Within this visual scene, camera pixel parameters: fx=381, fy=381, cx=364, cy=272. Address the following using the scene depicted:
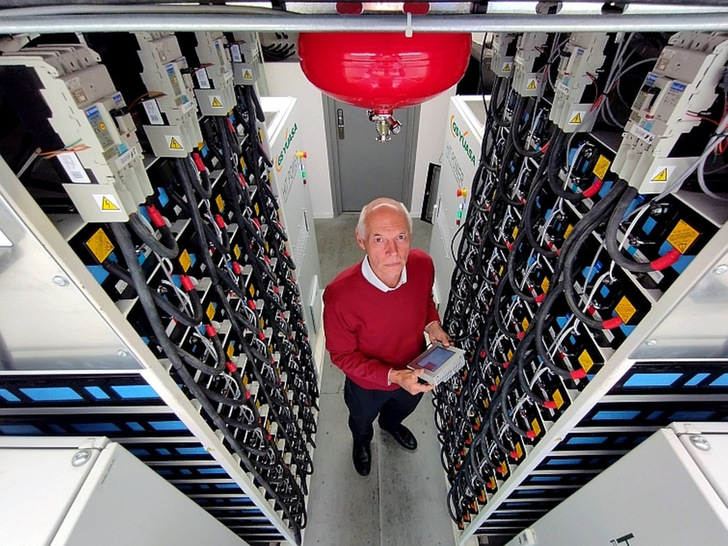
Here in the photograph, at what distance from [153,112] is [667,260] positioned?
117cm

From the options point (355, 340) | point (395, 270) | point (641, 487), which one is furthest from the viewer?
point (355, 340)

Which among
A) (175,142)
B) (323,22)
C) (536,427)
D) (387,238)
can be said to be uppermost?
(323,22)

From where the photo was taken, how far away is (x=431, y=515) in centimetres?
224

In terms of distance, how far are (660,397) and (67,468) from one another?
1.47 metres

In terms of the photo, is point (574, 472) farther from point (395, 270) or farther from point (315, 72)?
point (315, 72)

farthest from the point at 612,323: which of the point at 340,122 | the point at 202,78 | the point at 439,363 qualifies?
the point at 340,122

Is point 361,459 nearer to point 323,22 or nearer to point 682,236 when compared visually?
point 682,236

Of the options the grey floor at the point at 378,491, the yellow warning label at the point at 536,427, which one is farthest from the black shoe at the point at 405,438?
the yellow warning label at the point at 536,427

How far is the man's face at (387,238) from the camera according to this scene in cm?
156

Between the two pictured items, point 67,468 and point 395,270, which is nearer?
point 67,468

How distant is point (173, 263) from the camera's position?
1.05 meters

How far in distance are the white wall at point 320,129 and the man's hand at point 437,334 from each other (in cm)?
261

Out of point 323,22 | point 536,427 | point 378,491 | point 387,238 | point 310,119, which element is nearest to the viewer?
point 323,22

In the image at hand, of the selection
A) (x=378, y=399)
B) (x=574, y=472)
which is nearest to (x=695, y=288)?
(x=574, y=472)
